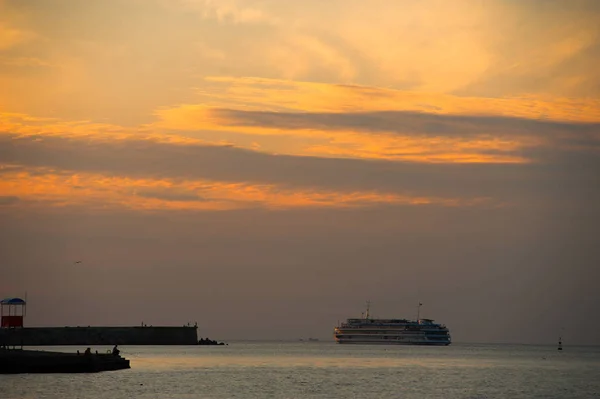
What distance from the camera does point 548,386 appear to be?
108 meters

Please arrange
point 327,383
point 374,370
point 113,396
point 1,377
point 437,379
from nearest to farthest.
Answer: point 113,396
point 1,377
point 327,383
point 437,379
point 374,370

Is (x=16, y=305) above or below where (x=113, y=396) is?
above

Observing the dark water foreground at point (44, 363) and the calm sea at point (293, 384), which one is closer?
the calm sea at point (293, 384)

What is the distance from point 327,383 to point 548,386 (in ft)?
77.0

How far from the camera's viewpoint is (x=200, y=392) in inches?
3597

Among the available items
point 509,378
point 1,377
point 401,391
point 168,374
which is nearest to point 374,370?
point 509,378

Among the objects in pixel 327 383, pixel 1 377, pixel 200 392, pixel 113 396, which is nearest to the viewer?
pixel 113 396

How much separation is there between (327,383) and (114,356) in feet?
94.0

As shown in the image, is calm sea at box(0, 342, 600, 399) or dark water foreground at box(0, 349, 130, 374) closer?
calm sea at box(0, 342, 600, 399)

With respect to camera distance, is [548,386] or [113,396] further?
[548,386]

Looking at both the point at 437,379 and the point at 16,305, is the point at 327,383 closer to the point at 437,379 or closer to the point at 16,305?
the point at 437,379

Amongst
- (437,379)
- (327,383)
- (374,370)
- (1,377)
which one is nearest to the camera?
(1,377)

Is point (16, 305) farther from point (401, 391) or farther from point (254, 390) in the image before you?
point (401, 391)

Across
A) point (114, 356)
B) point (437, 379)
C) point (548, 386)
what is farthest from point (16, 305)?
point (548, 386)
